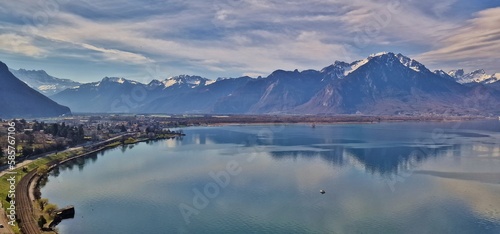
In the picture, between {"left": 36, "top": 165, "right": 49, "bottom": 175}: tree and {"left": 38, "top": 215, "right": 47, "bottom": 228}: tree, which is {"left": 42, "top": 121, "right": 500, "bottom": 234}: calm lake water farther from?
{"left": 36, "top": 165, "right": 49, "bottom": 175}: tree

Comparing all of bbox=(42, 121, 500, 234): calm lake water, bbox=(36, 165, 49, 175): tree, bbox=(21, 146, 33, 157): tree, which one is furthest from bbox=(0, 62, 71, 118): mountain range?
bbox=(36, 165, 49, 175): tree

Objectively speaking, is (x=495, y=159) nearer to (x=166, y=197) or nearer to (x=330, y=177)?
(x=330, y=177)

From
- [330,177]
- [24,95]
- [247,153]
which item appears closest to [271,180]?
[330,177]

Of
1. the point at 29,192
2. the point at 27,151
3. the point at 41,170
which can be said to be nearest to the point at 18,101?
the point at 27,151

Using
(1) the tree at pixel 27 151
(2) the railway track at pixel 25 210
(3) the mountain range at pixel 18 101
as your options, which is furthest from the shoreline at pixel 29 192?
(3) the mountain range at pixel 18 101

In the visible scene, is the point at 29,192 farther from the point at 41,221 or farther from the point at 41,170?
the point at 41,170
